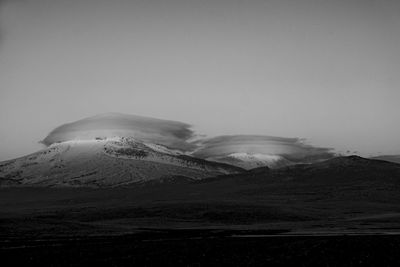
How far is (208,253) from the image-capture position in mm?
41375

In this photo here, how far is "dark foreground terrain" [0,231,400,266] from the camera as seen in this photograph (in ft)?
118

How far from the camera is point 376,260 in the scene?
35.4 metres

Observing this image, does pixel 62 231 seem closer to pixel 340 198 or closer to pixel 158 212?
pixel 158 212

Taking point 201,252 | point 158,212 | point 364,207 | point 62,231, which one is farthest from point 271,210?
point 201,252

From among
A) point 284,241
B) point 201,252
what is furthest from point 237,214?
point 201,252

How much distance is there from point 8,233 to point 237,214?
52145 millimetres

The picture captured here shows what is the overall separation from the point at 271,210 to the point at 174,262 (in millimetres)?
81687

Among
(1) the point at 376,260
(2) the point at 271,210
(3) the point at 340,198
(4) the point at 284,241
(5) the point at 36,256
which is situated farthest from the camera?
(3) the point at 340,198

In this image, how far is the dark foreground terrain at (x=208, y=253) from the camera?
1412 inches

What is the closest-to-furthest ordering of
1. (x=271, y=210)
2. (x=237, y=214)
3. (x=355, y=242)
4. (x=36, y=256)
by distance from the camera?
(x=36, y=256)
(x=355, y=242)
(x=237, y=214)
(x=271, y=210)

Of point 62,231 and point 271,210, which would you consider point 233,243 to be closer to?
point 62,231

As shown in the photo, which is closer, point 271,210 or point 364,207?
point 271,210

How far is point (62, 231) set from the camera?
69438 millimetres

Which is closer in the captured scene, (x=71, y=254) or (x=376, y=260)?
(x=376, y=260)
